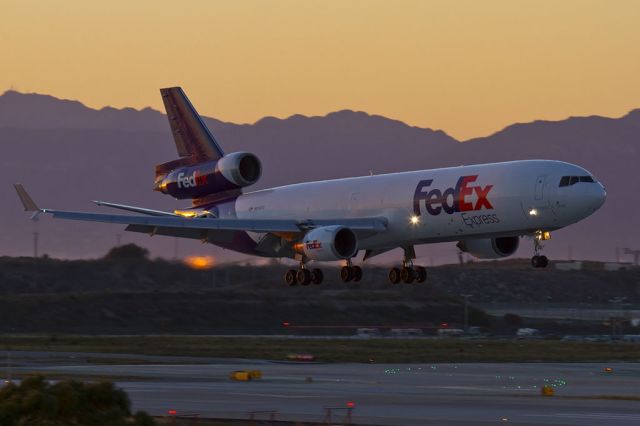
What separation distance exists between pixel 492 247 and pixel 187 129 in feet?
65.9

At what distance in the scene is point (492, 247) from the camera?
6419 cm

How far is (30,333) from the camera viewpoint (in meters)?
104

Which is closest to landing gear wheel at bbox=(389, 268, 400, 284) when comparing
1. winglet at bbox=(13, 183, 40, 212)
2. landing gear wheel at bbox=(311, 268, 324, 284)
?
landing gear wheel at bbox=(311, 268, 324, 284)

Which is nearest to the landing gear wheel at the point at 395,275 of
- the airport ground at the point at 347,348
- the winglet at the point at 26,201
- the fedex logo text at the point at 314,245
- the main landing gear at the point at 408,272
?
Result: the main landing gear at the point at 408,272

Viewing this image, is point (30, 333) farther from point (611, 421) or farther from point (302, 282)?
point (611, 421)

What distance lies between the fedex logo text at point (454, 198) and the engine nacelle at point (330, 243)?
3880 millimetres

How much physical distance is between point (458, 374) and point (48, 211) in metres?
22.5

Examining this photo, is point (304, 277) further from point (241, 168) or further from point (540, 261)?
point (540, 261)

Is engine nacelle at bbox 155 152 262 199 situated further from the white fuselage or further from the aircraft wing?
the white fuselage

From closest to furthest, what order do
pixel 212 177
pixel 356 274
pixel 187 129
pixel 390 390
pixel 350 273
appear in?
pixel 390 390 → pixel 356 274 → pixel 350 273 → pixel 212 177 → pixel 187 129

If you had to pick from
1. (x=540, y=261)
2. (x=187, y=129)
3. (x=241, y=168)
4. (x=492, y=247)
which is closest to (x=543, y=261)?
(x=540, y=261)

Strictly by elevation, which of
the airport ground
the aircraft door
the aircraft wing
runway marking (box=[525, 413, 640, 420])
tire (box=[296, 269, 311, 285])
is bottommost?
runway marking (box=[525, 413, 640, 420])

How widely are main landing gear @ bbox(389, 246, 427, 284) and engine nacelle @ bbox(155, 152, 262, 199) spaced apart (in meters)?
9.49

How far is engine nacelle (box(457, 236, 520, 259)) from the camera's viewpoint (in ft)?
210
